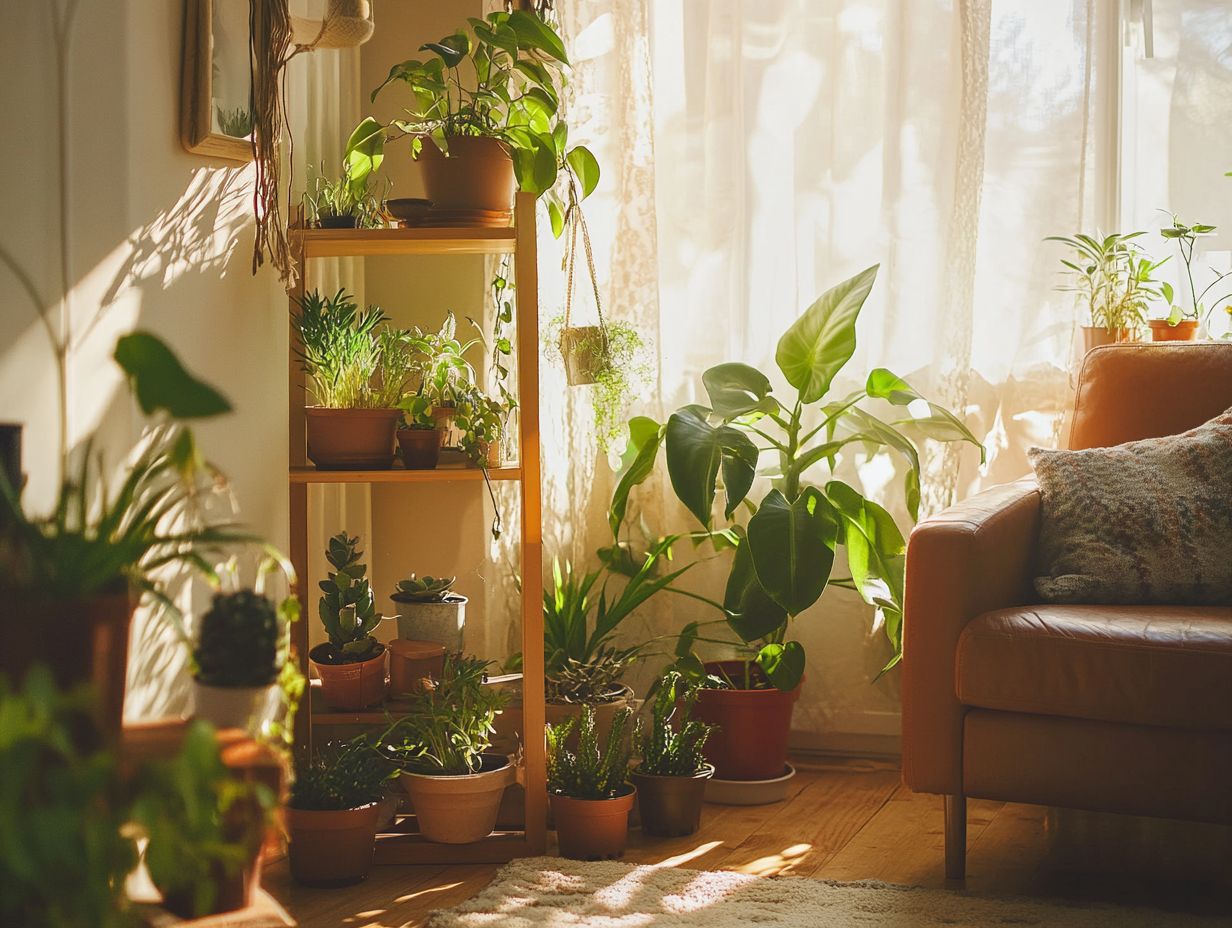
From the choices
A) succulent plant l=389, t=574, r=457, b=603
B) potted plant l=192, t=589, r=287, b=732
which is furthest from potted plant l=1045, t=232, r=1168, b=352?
potted plant l=192, t=589, r=287, b=732

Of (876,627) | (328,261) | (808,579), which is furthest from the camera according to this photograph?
(876,627)

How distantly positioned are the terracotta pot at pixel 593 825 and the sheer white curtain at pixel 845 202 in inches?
32.9

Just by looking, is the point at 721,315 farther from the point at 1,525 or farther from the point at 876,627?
the point at 1,525

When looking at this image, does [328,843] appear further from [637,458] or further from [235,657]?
[235,657]

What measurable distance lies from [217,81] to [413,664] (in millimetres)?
1153

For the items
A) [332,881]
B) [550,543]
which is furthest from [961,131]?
[332,881]

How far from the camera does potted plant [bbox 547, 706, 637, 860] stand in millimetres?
2316

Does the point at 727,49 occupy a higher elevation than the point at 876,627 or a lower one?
higher

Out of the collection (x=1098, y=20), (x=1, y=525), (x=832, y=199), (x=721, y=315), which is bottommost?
(x=1, y=525)

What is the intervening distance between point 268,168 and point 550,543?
3.90ft

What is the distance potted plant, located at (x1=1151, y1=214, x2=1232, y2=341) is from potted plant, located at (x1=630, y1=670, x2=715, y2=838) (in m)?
1.38

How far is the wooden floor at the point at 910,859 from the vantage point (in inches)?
83.2

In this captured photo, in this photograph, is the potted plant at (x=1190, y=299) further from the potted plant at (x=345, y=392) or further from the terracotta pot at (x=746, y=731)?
the potted plant at (x=345, y=392)

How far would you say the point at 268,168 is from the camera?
2.22m
